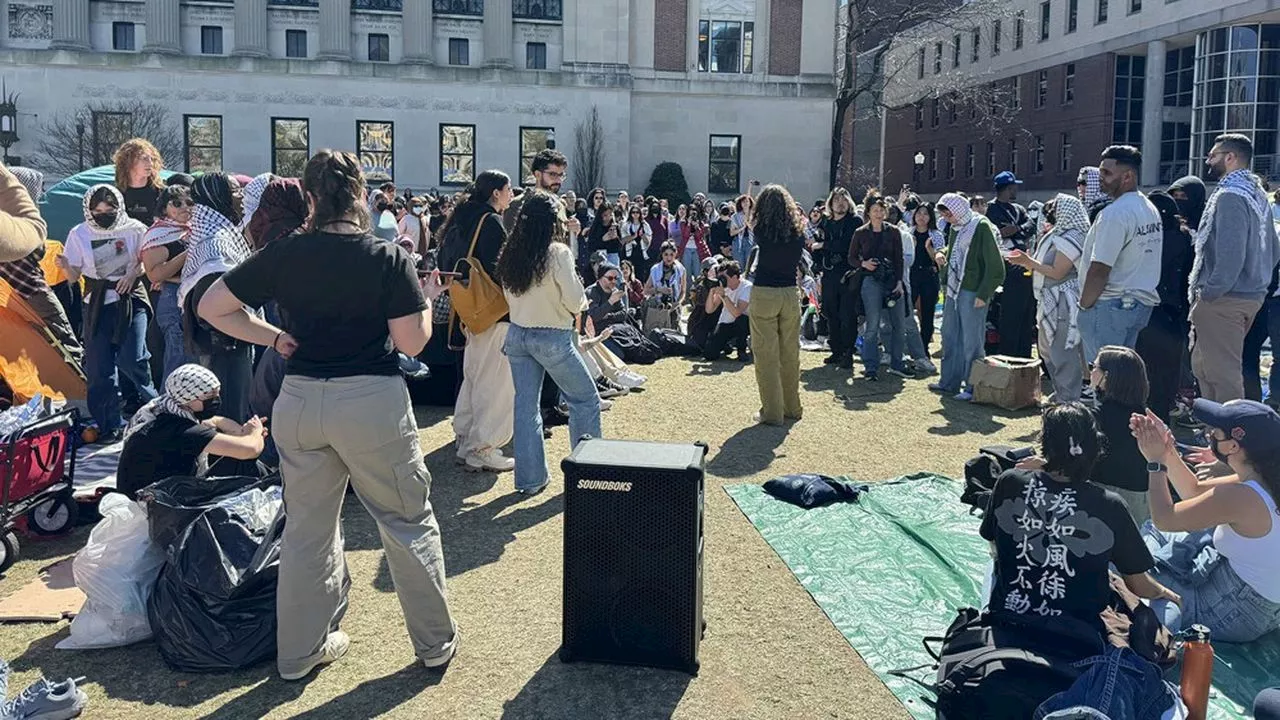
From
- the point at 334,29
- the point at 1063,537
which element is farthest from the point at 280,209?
the point at 334,29

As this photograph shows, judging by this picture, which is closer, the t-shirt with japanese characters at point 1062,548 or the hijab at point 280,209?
the t-shirt with japanese characters at point 1062,548

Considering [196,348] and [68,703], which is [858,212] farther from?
[68,703]

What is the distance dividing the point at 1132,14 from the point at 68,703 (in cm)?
5314

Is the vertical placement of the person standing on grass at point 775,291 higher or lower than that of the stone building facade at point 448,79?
lower

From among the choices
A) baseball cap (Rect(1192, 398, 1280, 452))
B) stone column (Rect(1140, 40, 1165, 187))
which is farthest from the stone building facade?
baseball cap (Rect(1192, 398, 1280, 452))

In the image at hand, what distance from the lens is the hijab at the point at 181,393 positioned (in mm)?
4469

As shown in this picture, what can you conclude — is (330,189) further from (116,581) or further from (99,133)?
(99,133)

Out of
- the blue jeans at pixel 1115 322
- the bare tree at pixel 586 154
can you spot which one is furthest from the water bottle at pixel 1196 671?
the bare tree at pixel 586 154

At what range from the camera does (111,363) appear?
777 cm

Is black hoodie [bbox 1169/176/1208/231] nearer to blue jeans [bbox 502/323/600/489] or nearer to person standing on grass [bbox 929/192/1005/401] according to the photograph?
person standing on grass [bbox 929/192/1005/401]

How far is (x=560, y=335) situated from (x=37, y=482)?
3.05 m

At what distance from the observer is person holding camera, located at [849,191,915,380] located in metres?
11.1

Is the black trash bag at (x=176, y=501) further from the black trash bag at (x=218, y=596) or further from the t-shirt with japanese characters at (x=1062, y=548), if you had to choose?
the t-shirt with japanese characters at (x=1062, y=548)

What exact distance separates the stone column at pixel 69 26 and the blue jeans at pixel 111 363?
1347 inches
